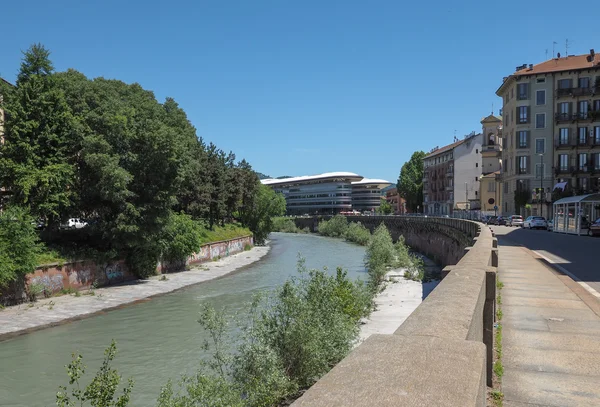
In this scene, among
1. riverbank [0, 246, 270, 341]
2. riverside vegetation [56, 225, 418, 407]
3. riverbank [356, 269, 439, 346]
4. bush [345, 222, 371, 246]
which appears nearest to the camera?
riverside vegetation [56, 225, 418, 407]

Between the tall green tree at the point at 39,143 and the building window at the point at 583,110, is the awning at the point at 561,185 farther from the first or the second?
the tall green tree at the point at 39,143

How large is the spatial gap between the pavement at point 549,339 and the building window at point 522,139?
187 ft

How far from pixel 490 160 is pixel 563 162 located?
24996 millimetres

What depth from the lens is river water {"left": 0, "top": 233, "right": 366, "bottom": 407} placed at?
14.1 m

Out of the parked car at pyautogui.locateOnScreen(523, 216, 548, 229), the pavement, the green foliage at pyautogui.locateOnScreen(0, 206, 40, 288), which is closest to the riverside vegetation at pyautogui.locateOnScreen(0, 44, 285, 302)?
the green foliage at pyautogui.locateOnScreen(0, 206, 40, 288)

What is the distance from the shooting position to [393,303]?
24266 mm

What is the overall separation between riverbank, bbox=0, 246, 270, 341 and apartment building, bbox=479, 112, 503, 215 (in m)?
63.0

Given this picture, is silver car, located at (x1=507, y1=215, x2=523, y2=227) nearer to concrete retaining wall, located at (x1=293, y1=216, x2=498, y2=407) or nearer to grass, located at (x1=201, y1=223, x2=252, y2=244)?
grass, located at (x1=201, y1=223, x2=252, y2=244)

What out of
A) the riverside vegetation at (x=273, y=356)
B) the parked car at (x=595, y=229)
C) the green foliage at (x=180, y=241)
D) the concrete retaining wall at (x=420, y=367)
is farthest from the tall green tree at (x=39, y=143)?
the parked car at (x=595, y=229)

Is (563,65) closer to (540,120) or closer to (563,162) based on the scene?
(540,120)

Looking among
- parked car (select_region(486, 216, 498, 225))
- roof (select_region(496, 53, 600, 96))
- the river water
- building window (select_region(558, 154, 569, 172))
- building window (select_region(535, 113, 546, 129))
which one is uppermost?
roof (select_region(496, 53, 600, 96))

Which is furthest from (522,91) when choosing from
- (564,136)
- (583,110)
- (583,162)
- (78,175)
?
(78,175)

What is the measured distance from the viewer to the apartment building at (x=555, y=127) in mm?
64938

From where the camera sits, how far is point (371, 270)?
34.8 metres
